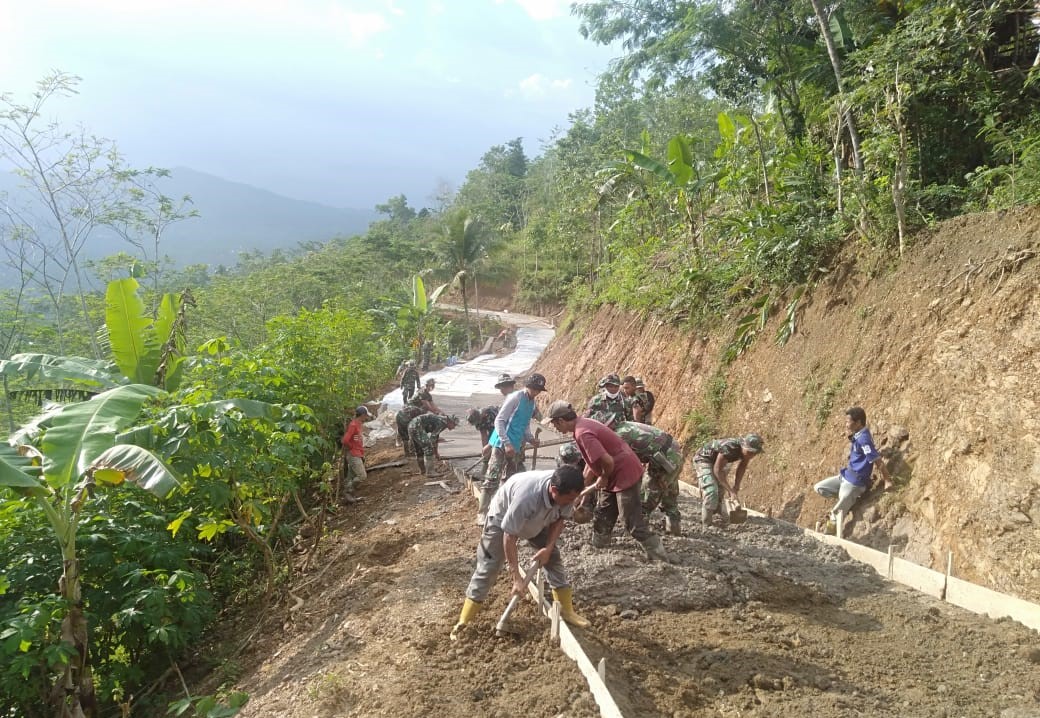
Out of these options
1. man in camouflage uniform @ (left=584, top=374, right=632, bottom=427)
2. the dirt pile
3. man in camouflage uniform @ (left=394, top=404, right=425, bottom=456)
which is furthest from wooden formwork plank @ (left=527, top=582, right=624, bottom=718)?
man in camouflage uniform @ (left=394, top=404, right=425, bottom=456)

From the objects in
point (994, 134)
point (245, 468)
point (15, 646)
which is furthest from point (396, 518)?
point (994, 134)

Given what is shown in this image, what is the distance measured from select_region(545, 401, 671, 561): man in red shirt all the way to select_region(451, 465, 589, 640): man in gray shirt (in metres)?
0.62

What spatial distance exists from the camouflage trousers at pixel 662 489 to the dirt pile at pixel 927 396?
1.91m

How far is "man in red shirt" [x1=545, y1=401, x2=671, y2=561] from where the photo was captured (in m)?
4.66

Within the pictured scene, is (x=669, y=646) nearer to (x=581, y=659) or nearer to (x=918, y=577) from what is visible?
(x=581, y=659)

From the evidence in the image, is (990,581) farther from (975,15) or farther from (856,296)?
(975,15)

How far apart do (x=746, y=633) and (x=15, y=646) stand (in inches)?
192

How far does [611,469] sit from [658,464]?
1.14m

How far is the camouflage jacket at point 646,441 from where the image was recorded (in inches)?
224

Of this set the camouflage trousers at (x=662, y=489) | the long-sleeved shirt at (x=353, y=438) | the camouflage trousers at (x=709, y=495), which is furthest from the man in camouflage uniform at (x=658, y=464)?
the long-sleeved shirt at (x=353, y=438)

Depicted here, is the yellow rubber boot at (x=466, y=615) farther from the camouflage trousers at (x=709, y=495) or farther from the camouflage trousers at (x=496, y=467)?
the camouflage trousers at (x=709, y=495)

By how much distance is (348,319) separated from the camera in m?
12.0

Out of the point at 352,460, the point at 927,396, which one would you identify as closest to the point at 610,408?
the point at 927,396

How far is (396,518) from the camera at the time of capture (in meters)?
7.82
